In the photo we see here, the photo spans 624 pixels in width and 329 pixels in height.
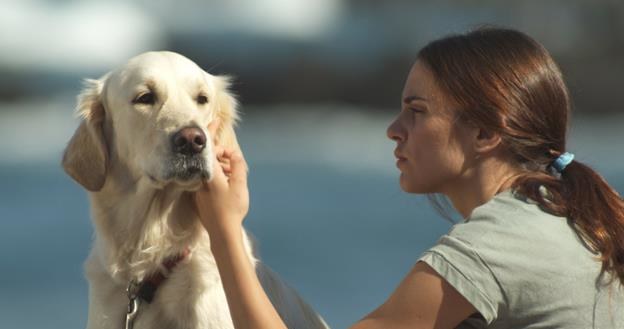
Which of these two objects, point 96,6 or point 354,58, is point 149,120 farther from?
point 96,6

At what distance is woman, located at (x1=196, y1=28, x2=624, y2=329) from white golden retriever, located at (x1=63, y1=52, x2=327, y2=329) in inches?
14.4

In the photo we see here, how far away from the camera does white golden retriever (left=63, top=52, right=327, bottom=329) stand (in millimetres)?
3738

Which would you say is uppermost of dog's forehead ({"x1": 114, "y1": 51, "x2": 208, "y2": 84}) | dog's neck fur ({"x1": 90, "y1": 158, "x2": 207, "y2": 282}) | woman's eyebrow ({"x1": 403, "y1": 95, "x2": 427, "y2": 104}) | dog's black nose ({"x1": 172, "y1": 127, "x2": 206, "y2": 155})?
dog's forehead ({"x1": 114, "y1": 51, "x2": 208, "y2": 84})

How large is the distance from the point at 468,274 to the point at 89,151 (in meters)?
1.60

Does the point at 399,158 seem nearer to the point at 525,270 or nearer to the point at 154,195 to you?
the point at 525,270

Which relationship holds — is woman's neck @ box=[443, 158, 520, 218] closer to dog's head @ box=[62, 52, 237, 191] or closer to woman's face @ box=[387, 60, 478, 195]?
woman's face @ box=[387, 60, 478, 195]

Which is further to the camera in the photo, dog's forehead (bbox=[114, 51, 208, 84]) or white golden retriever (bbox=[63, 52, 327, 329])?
dog's forehead (bbox=[114, 51, 208, 84])

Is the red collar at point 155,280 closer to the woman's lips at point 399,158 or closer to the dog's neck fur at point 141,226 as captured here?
the dog's neck fur at point 141,226

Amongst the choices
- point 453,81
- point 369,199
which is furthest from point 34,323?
point 369,199

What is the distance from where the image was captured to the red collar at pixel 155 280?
379 centimetres

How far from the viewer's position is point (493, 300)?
9.77 ft

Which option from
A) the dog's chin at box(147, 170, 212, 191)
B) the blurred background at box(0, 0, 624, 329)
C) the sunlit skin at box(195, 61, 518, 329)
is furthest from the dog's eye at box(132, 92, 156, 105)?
the blurred background at box(0, 0, 624, 329)

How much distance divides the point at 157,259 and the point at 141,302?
168mm

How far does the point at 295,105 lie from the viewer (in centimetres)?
3184
